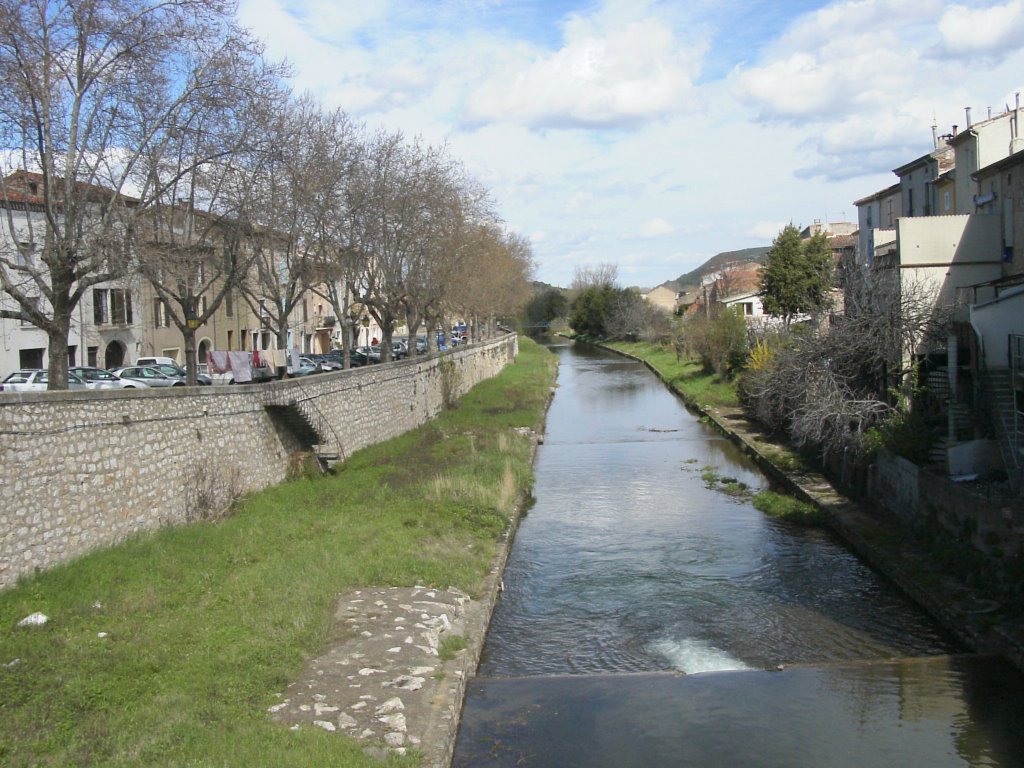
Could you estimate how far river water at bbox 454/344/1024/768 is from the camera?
10.1 meters

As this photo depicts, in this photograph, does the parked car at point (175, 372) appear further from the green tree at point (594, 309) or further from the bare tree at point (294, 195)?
the green tree at point (594, 309)

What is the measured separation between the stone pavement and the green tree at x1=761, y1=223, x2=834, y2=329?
115ft

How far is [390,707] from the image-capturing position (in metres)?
9.12

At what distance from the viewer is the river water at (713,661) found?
1008 cm

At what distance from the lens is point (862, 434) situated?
69.4ft

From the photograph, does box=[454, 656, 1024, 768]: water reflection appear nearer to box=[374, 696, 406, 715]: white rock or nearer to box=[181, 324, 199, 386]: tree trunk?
box=[374, 696, 406, 715]: white rock

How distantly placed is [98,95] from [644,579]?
12.6 meters

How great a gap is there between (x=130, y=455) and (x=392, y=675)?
5664mm

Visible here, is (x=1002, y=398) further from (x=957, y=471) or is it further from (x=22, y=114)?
(x=22, y=114)

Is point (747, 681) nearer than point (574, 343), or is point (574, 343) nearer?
point (747, 681)

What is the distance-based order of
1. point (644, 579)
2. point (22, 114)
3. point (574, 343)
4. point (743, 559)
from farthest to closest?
1. point (574, 343)
2. point (743, 559)
3. point (644, 579)
4. point (22, 114)

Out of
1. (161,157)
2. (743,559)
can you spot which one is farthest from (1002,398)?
(161,157)

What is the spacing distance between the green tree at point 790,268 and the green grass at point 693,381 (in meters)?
4.50

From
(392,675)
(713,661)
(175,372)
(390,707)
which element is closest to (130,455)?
(392,675)
